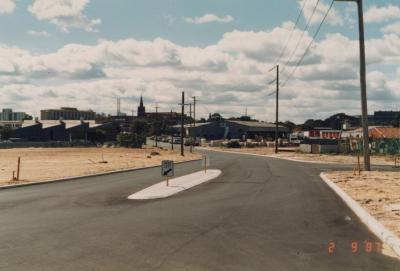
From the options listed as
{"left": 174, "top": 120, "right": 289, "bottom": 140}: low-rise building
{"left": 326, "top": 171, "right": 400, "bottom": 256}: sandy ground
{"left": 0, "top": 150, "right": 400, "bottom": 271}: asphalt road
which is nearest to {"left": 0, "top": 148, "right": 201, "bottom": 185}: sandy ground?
{"left": 0, "top": 150, "right": 400, "bottom": 271}: asphalt road

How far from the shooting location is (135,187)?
22.1m

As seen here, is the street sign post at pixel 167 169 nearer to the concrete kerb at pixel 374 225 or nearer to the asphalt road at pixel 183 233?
the asphalt road at pixel 183 233

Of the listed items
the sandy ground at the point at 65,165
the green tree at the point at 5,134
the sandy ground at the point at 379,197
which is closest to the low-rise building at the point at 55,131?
the green tree at the point at 5,134

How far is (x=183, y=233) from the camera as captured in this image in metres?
11.0

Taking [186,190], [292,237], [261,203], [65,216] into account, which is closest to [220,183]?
[186,190]

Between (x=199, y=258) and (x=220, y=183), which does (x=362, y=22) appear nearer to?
(x=220, y=183)

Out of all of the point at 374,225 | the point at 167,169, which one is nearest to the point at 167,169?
the point at 167,169

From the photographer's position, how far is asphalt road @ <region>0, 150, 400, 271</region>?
27.9 feet
